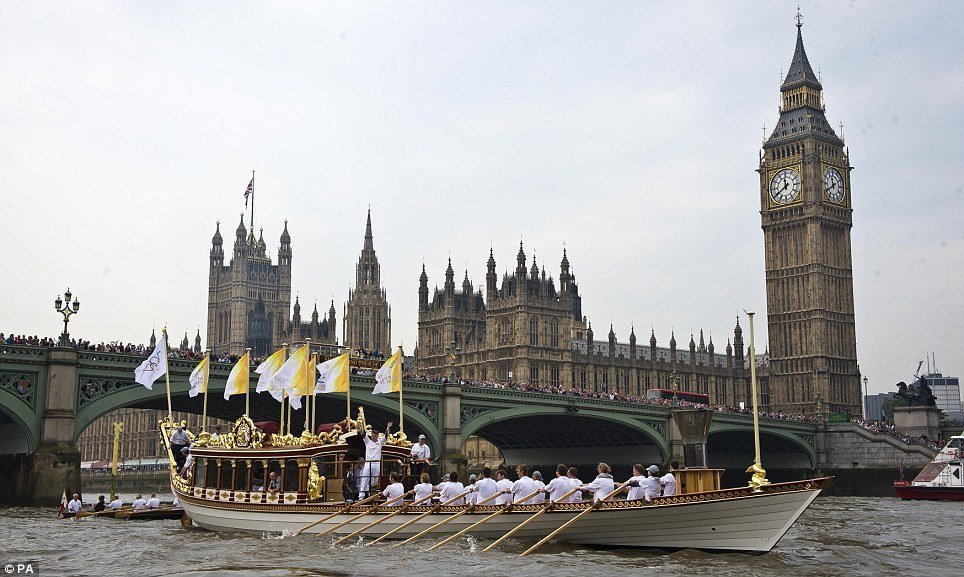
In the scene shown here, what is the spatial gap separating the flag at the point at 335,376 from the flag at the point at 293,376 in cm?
150

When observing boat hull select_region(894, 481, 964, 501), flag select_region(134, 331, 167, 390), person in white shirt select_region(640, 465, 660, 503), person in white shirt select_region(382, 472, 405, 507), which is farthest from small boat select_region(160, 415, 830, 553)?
boat hull select_region(894, 481, 964, 501)

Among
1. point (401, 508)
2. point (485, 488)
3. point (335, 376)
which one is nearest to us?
point (485, 488)

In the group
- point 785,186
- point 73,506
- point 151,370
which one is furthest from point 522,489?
point 785,186

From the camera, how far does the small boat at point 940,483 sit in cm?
6481

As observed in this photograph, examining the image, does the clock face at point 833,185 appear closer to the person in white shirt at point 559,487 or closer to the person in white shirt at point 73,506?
the person in white shirt at point 73,506

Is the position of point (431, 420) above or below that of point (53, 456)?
above

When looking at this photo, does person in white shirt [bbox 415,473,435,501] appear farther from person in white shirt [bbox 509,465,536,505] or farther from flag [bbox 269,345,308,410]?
flag [bbox 269,345,308,410]

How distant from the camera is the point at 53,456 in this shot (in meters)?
45.8

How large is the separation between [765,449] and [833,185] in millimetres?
38818

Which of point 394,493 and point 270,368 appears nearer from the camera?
point 394,493

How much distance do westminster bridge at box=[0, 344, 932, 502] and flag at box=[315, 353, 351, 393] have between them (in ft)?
37.6

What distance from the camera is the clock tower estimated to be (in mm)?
116938

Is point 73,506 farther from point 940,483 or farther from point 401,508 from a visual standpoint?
point 940,483

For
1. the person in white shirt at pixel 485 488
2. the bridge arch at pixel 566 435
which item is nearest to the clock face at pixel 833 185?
the bridge arch at pixel 566 435
